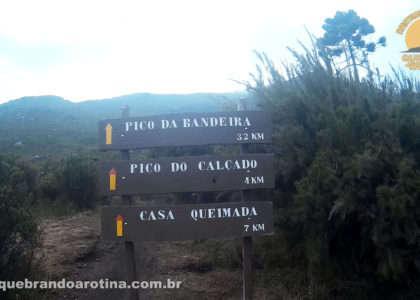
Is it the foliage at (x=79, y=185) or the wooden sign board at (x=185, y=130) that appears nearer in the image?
the wooden sign board at (x=185, y=130)

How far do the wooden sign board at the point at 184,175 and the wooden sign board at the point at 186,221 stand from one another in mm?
195

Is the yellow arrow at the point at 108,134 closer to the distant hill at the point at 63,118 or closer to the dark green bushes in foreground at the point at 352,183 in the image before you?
the dark green bushes in foreground at the point at 352,183

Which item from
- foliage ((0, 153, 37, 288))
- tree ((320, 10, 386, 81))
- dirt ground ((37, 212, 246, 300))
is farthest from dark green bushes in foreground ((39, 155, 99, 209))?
tree ((320, 10, 386, 81))

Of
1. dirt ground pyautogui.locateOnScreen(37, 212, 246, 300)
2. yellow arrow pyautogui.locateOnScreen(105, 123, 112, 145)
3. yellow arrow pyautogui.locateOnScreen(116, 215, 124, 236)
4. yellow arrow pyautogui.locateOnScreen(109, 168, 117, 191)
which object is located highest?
yellow arrow pyautogui.locateOnScreen(105, 123, 112, 145)

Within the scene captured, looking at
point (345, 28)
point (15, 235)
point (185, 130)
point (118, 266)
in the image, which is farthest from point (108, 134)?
point (345, 28)

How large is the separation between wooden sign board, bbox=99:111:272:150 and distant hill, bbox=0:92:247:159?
11.5 feet

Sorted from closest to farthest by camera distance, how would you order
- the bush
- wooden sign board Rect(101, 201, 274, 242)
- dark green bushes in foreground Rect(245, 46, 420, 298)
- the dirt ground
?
dark green bushes in foreground Rect(245, 46, 420, 298) → wooden sign board Rect(101, 201, 274, 242) → the dirt ground → the bush

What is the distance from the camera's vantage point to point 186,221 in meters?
3.73

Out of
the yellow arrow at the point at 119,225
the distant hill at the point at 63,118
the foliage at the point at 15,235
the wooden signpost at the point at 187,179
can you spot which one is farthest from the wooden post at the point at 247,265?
the distant hill at the point at 63,118

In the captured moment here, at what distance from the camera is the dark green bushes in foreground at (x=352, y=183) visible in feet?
11.5

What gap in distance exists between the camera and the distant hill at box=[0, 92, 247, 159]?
82.2 ft

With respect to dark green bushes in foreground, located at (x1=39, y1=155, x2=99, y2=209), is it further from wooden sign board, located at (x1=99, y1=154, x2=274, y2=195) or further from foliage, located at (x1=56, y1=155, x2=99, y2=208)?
wooden sign board, located at (x1=99, y1=154, x2=274, y2=195)

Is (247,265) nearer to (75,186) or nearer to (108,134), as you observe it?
(108,134)

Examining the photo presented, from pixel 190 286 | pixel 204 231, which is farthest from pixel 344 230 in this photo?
pixel 190 286
